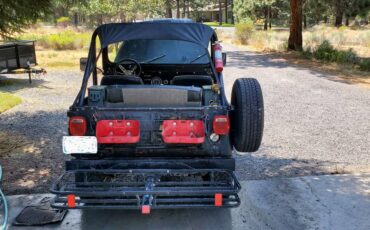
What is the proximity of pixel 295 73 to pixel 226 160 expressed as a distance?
12132 millimetres

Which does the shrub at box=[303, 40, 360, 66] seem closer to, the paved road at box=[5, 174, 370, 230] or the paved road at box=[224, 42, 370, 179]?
the paved road at box=[224, 42, 370, 179]

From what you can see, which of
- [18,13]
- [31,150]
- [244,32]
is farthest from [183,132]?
[244,32]

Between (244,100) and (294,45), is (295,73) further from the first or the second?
(244,100)

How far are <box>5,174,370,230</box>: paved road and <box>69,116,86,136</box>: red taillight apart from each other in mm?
953

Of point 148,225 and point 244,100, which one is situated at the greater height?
point 244,100

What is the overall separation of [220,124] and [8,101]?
26.9 ft

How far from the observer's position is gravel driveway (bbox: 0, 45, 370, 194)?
5605 millimetres

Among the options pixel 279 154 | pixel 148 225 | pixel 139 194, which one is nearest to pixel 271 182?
pixel 279 154

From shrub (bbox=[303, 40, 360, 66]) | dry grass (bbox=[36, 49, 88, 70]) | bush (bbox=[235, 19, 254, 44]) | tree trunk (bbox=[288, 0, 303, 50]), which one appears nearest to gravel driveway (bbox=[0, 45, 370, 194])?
shrub (bbox=[303, 40, 360, 66])

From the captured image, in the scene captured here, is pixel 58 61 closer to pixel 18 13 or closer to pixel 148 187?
pixel 18 13

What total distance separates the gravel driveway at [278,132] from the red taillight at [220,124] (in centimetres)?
168

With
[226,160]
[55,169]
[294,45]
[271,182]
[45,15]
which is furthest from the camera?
[294,45]

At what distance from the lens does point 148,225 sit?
4.07 m

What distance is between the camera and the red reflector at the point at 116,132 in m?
3.73
